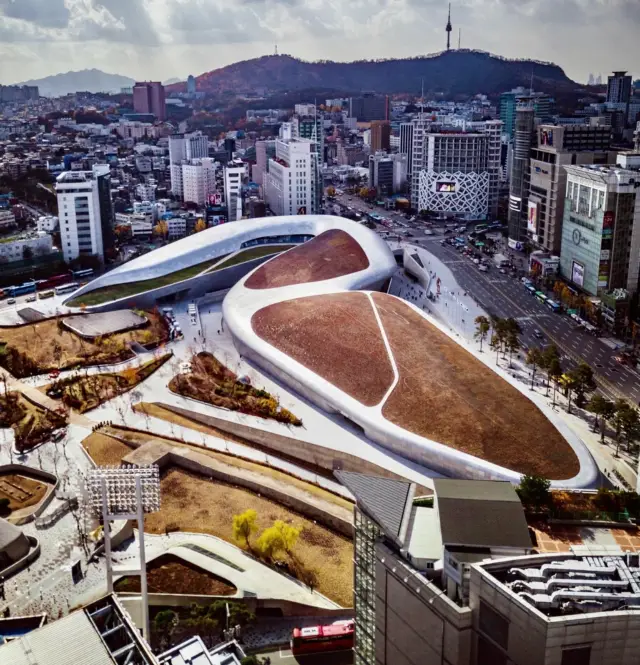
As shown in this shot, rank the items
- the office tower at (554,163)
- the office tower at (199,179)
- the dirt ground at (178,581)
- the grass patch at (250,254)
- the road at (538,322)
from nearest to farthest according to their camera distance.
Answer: the dirt ground at (178,581) < the road at (538,322) < the grass patch at (250,254) < the office tower at (554,163) < the office tower at (199,179)

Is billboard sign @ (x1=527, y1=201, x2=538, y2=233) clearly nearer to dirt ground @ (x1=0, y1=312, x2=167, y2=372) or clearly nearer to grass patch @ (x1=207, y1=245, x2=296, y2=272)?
grass patch @ (x1=207, y1=245, x2=296, y2=272)

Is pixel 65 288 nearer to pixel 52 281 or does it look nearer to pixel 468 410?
pixel 52 281

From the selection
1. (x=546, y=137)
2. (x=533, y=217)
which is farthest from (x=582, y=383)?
(x=546, y=137)

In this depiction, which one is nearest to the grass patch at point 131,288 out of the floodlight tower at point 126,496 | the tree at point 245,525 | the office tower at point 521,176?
the tree at point 245,525

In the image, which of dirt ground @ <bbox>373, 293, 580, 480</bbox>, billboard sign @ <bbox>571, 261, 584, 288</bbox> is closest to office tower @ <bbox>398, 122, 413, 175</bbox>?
billboard sign @ <bbox>571, 261, 584, 288</bbox>

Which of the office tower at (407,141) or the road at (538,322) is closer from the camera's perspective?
the road at (538,322)

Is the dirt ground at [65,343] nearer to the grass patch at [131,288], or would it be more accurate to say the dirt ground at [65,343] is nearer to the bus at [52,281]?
the grass patch at [131,288]
